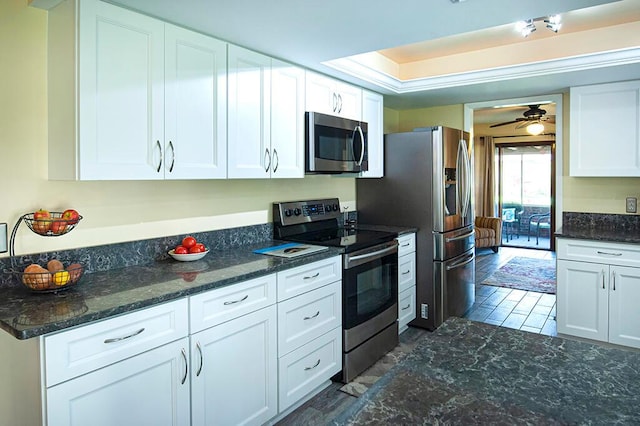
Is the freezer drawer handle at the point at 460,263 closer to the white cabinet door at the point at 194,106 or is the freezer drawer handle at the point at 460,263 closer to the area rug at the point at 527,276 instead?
the area rug at the point at 527,276

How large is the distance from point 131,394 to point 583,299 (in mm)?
3341

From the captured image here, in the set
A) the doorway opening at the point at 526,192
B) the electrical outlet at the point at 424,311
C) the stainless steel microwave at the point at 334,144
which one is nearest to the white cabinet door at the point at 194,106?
the stainless steel microwave at the point at 334,144

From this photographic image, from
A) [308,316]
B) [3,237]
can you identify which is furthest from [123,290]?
[308,316]

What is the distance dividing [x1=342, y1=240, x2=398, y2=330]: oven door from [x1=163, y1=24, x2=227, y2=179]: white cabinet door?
1103 mm

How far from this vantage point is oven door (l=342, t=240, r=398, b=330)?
2.89 metres

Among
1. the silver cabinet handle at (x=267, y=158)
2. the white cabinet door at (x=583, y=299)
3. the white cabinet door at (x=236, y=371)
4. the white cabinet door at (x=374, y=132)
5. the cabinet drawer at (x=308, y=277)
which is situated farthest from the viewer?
the white cabinet door at (x=374, y=132)

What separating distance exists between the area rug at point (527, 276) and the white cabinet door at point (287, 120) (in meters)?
3.77

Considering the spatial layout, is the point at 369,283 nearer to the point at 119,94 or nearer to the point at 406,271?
the point at 406,271

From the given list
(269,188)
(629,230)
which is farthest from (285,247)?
(629,230)

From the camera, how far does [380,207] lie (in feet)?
13.4

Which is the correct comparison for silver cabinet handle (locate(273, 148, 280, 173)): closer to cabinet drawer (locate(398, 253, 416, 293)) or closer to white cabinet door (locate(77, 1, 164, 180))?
white cabinet door (locate(77, 1, 164, 180))

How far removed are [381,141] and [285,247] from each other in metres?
1.61

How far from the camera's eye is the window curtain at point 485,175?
8602 millimetres

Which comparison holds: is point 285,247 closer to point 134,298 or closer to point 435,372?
point 134,298
